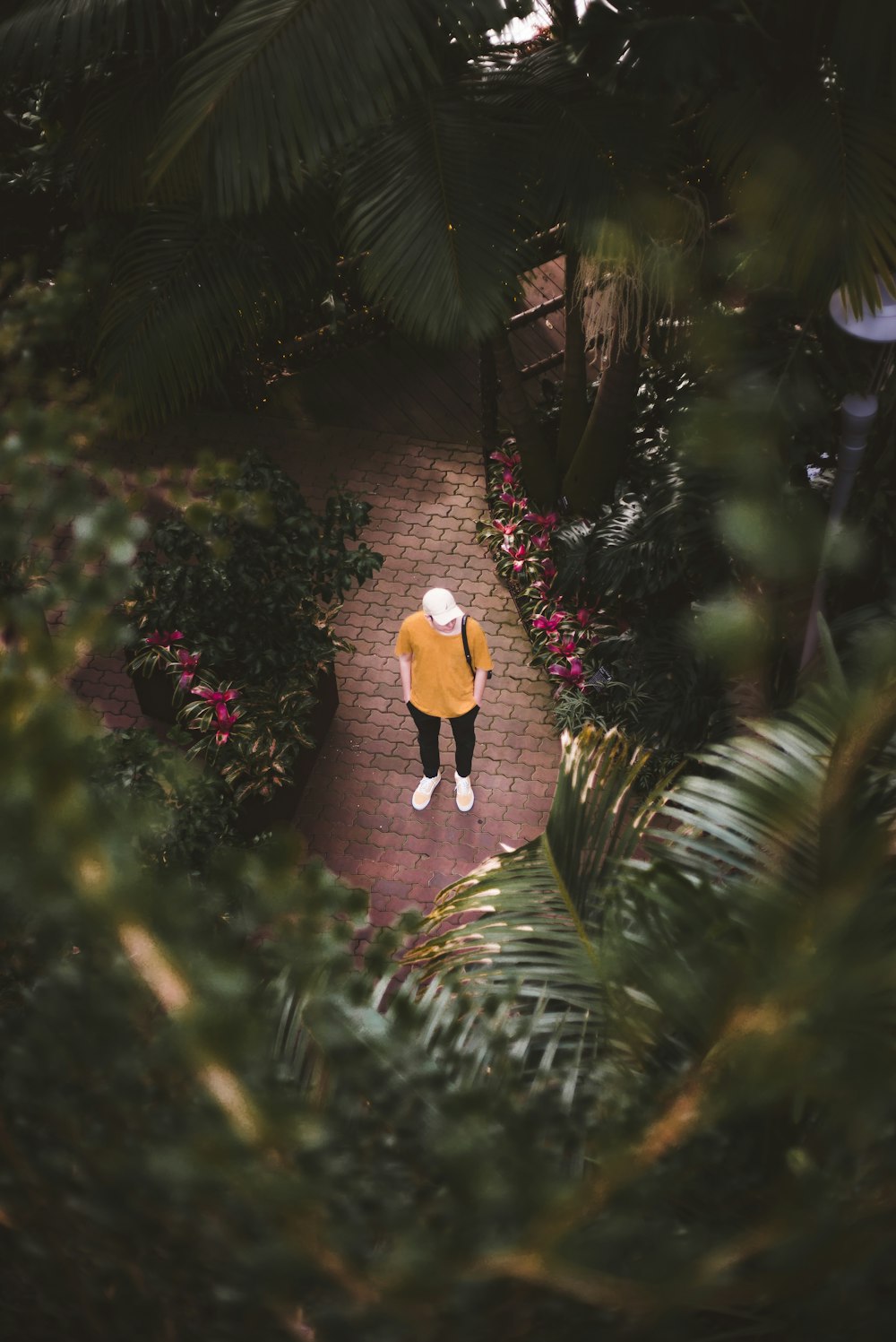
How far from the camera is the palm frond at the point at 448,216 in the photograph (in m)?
4.59

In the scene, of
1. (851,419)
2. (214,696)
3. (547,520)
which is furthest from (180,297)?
(851,419)

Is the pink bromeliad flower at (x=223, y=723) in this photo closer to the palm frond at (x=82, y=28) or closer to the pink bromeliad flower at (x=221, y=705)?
the pink bromeliad flower at (x=221, y=705)

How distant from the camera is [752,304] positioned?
5.39m

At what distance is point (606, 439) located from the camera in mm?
6828

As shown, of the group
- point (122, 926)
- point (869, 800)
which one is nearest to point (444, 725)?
point (869, 800)

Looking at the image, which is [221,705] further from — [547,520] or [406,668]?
[547,520]

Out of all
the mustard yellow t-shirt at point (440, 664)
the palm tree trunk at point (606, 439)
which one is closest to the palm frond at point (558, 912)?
the mustard yellow t-shirt at point (440, 664)

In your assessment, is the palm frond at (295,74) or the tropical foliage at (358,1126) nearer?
the tropical foliage at (358,1126)

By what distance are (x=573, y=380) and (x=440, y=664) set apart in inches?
95.0

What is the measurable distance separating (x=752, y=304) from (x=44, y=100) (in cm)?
496

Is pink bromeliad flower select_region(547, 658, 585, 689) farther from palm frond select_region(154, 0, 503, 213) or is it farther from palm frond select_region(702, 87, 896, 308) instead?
palm frond select_region(154, 0, 503, 213)

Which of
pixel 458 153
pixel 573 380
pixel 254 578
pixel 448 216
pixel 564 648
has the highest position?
pixel 573 380

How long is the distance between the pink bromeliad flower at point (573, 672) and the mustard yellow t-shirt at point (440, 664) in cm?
98

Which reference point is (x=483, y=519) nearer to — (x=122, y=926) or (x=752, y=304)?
(x=752, y=304)
